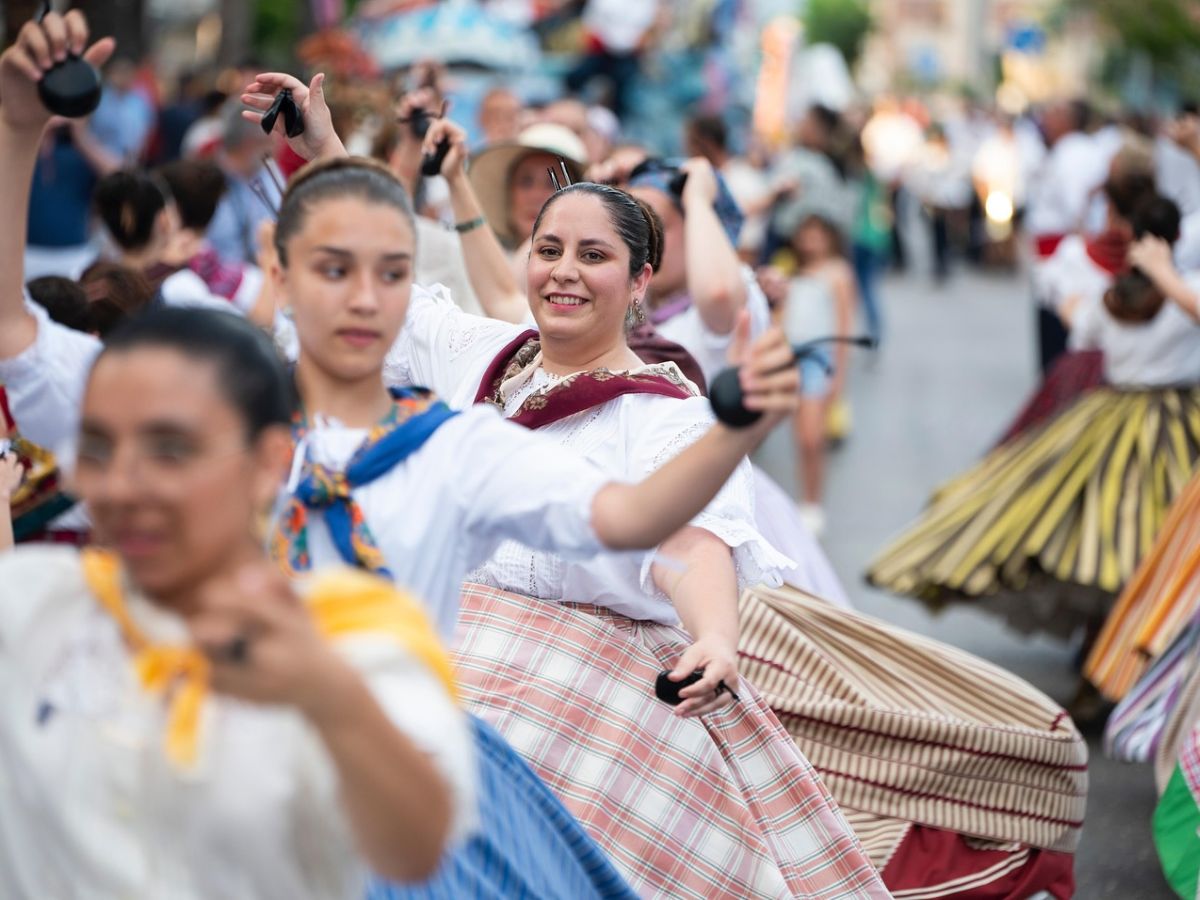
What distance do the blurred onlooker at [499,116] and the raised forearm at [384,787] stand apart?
588cm

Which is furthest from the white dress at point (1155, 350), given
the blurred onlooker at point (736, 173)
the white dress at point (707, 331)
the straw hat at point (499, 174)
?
the straw hat at point (499, 174)

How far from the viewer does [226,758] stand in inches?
74.2

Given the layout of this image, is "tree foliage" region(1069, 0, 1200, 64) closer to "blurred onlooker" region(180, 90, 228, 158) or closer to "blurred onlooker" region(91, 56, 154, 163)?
"blurred onlooker" region(91, 56, 154, 163)

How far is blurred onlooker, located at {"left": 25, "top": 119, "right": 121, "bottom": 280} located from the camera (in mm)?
9422

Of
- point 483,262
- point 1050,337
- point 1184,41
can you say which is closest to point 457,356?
point 483,262

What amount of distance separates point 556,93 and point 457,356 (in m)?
11.4

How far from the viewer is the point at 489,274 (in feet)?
14.9

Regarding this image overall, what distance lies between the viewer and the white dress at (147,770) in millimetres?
1886

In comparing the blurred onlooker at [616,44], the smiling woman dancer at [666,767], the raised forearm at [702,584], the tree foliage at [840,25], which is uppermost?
the tree foliage at [840,25]

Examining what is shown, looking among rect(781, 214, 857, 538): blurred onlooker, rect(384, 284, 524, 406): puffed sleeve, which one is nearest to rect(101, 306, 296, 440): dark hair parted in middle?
rect(384, 284, 524, 406): puffed sleeve

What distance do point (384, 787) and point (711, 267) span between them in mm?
3016

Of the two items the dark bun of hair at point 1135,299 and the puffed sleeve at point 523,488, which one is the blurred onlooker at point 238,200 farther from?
the puffed sleeve at point 523,488

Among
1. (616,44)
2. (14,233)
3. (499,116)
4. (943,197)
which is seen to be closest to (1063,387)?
(499,116)

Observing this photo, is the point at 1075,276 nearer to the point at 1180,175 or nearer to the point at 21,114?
the point at 1180,175
